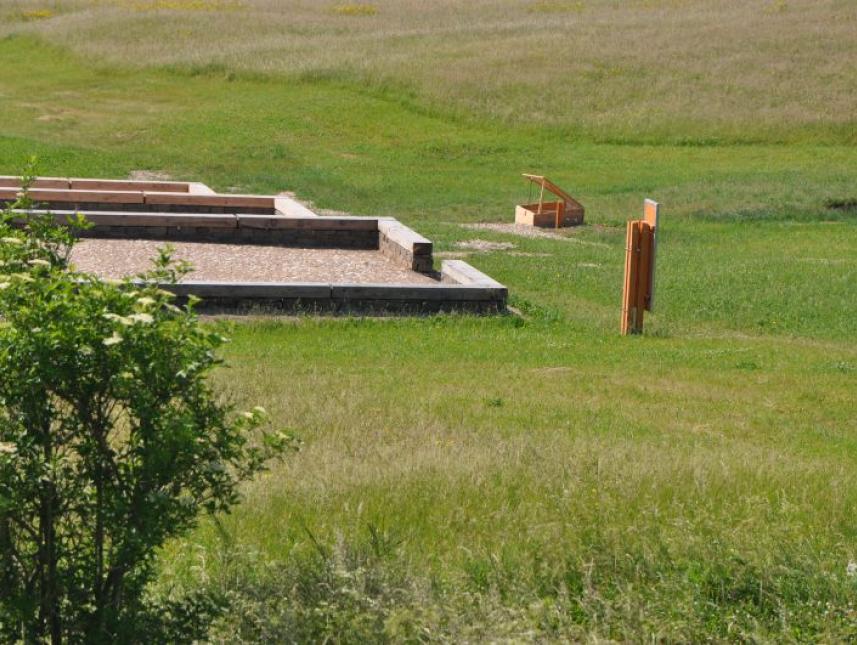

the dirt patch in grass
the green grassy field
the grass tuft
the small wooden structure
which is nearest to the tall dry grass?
the green grassy field

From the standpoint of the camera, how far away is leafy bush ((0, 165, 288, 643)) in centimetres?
432

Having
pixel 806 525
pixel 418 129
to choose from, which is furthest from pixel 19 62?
pixel 806 525

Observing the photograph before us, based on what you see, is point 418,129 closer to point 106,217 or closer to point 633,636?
point 106,217

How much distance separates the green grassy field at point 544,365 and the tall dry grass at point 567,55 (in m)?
0.22

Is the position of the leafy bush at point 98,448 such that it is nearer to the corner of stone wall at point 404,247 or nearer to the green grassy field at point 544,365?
the green grassy field at point 544,365

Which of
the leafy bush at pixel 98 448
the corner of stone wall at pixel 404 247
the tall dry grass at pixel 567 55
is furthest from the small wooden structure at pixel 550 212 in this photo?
the leafy bush at pixel 98 448

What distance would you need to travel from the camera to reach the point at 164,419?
4375 mm

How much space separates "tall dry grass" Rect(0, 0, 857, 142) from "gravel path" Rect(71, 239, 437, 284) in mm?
22414

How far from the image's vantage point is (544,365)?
459 inches

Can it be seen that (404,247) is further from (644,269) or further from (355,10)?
(355,10)

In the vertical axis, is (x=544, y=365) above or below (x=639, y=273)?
below

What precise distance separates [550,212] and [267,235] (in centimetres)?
874

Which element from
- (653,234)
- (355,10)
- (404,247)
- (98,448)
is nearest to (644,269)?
(653,234)

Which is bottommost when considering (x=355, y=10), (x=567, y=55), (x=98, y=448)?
(x=98, y=448)
